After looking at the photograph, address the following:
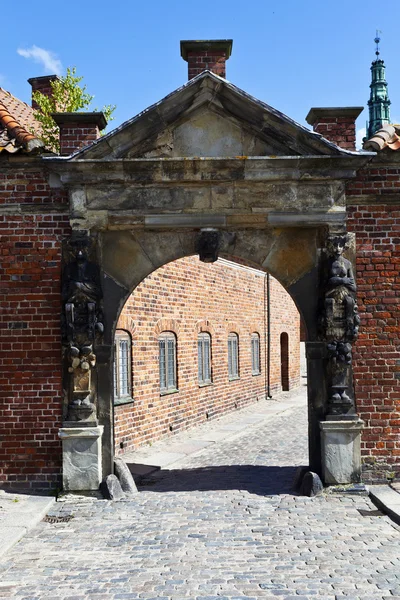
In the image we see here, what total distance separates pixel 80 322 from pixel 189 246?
1773mm

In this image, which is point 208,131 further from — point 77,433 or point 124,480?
point 124,480

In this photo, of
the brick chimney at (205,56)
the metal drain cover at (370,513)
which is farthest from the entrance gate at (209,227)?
the metal drain cover at (370,513)

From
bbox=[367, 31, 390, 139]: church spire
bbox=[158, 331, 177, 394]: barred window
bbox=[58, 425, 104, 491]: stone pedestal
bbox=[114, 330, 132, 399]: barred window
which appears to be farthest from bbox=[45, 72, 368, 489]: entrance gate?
bbox=[367, 31, 390, 139]: church spire

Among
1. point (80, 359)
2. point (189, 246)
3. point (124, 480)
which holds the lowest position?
point (124, 480)

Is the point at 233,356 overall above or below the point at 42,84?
below

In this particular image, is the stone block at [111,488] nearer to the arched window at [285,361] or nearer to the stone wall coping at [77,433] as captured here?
the stone wall coping at [77,433]

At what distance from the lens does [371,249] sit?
352 inches

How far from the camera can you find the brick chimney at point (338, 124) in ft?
29.2

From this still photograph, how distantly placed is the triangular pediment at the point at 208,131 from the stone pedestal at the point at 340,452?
135 inches

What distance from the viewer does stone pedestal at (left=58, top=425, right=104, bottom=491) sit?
855 centimetres

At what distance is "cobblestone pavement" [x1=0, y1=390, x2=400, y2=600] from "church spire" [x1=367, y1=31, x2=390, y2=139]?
37786 millimetres

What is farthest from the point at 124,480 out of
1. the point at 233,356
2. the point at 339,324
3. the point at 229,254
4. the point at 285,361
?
the point at 285,361

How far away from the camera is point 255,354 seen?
22656 mm

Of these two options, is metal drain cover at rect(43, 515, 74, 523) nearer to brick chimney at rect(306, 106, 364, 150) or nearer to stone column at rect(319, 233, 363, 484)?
stone column at rect(319, 233, 363, 484)
